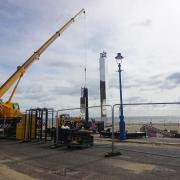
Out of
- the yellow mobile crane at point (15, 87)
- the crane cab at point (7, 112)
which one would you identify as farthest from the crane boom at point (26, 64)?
the crane cab at point (7, 112)

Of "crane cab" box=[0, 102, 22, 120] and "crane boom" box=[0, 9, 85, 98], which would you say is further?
"crane boom" box=[0, 9, 85, 98]

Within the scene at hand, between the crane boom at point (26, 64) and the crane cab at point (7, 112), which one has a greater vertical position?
the crane boom at point (26, 64)

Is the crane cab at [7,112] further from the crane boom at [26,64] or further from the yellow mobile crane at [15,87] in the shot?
the crane boom at [26,64]

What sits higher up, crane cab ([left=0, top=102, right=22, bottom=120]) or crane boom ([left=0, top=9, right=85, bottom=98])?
crane boom ([left=0, top=9, right=85, bottom=98])

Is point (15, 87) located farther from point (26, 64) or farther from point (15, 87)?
point (26, 64)

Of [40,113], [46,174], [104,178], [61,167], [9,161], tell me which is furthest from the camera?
[40,113]

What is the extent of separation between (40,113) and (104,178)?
12.8 metres

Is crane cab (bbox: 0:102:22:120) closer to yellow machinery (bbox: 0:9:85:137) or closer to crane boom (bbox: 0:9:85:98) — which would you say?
yellow machinery (bbox: 0:9:85:137)

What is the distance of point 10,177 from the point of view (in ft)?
30.8

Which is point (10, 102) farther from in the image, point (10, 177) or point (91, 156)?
point (10, 177)

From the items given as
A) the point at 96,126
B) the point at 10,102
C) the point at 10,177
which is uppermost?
the point at 10,102

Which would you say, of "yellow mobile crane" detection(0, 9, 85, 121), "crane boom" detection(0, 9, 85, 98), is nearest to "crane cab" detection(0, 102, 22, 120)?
"yellow mobile crane" detection(0, 9, 85, 121)

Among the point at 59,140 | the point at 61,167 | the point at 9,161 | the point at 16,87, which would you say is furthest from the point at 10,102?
the point at 61,167

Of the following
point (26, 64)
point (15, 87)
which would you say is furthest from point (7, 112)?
point (26, 64)
